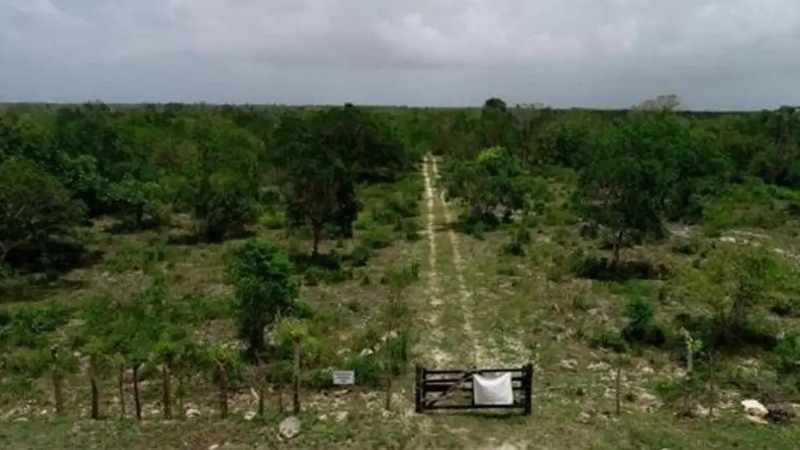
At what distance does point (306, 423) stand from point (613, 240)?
23063 mm

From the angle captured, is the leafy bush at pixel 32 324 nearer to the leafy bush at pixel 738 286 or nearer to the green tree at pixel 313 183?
the green tree at pixel 313 183

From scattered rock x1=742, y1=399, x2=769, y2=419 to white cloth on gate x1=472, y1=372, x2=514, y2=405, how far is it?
224 inches

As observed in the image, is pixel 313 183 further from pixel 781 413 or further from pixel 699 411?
pixel 781 413

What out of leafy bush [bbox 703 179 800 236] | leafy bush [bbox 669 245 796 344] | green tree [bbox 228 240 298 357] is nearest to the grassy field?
leafy bush [bbox 669 245 796 344]

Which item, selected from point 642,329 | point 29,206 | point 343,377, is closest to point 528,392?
point 343,377

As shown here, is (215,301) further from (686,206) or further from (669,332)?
(686,206)

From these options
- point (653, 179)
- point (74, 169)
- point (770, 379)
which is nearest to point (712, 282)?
point (770, 379)

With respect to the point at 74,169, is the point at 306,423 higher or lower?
lower

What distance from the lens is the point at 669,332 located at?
22312 millimetres

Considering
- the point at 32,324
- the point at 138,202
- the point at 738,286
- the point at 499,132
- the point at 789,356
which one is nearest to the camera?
the point at 789,356

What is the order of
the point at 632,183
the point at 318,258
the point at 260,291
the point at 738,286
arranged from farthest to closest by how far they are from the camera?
the point at 318,258 < the point at 632,183 < the point at 738,286 < the point at 260,291

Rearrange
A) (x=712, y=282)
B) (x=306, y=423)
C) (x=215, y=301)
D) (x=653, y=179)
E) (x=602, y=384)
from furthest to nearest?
(x=653, y=179), (x=215, y=301), (x=712, y=282), (x=602, y=384), (x=306, y=423)

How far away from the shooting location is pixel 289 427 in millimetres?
16109

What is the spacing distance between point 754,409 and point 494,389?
6.25 metres
